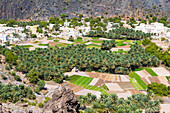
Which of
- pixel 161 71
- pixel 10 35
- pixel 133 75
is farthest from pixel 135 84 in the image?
pixel 10 35

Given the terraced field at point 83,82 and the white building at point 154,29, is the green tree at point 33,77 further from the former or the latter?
the white building at point 154,29

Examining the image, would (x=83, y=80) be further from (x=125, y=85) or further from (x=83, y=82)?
(x=125, y=85)

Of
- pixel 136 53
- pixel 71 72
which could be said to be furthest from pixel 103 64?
pixel 136 53

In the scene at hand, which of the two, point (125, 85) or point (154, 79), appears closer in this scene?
point (125, 85)

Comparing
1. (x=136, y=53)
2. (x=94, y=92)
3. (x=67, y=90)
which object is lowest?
(x=94, y=92)

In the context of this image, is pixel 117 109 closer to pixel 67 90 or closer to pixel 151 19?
pixel 67 90

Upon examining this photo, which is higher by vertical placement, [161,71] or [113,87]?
[161,71]
